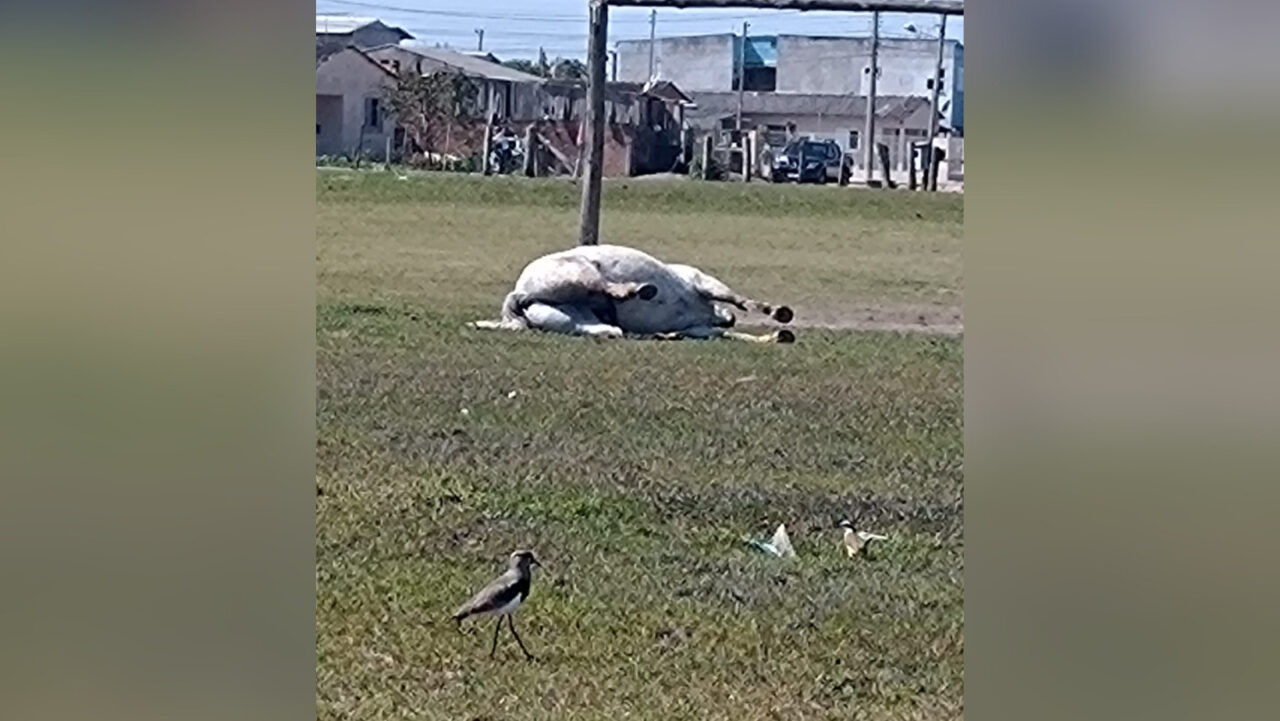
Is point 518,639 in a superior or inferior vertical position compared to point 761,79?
inferior

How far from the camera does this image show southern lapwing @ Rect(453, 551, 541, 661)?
3.17 m

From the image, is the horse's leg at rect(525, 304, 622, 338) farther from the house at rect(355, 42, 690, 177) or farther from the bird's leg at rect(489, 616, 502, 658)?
the bird's leg at rect(489, 616, 502, 658)

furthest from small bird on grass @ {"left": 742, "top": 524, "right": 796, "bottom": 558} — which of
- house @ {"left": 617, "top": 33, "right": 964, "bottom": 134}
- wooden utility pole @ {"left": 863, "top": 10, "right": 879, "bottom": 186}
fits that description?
wooden utility pole @ {"left": 863, "top": 10, "right": 879, "bottom": 186}

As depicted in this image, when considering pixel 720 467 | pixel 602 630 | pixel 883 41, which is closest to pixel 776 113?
pixel 883 41

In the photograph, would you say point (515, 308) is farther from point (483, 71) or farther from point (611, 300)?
point (483, 71)

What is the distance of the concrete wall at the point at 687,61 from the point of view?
6.37 m

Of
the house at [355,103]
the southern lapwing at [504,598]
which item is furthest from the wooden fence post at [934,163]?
the southern lapwing at [504,598]

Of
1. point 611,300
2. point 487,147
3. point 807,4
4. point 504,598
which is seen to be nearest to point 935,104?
point 807,4

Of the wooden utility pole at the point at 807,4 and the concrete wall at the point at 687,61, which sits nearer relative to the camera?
the wooden utility pole at the point at 807,4

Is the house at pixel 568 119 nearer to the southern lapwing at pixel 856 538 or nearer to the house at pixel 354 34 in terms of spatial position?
the house at pixel 354 34

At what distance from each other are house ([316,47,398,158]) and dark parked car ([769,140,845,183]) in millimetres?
2046

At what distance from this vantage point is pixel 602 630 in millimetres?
3176

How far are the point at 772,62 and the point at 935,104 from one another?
0.80 metres

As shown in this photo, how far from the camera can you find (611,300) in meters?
5.99
